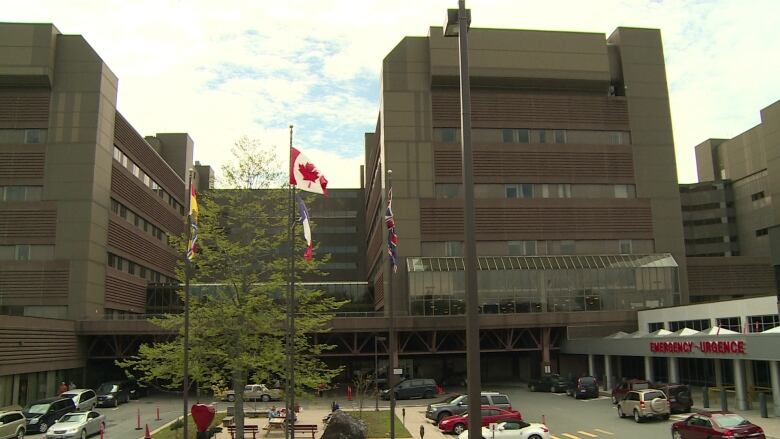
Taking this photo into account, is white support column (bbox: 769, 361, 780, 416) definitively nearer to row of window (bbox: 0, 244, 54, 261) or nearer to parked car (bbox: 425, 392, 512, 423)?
parked car (bbox: 425, 392, 512, 423)

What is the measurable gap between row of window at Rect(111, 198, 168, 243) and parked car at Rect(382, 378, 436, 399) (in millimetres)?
34603

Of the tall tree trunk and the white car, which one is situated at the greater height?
the tall tree trunk

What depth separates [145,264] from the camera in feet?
244

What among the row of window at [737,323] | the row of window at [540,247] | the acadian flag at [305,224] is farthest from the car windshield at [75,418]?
the row of window at [737,323]

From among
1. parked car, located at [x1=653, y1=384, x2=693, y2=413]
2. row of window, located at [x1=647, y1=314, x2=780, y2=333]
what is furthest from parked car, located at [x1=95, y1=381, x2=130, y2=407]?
row of window, located at [x1=647, y1=314, x2=780, y2=333]

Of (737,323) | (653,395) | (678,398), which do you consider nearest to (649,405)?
(653,395)

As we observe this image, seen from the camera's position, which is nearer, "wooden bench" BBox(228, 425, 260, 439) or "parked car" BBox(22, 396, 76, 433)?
"wooden bench" BBox(228, 425, 260, 439)

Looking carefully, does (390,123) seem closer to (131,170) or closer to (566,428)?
(131,170)

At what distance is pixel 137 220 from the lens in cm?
7194

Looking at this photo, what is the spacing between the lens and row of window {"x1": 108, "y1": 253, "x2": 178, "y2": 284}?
64812 millimetres

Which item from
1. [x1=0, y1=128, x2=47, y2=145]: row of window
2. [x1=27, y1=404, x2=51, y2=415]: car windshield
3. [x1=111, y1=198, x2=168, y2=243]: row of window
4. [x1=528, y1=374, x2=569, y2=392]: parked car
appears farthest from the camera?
[x1=111, y1=198, x2=168, y2=243]: row of window

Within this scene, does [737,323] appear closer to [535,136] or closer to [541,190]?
[541,190]

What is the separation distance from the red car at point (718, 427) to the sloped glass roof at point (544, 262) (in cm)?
3762

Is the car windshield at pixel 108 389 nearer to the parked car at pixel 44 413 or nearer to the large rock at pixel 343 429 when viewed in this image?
the parked car at pixel 44 413
